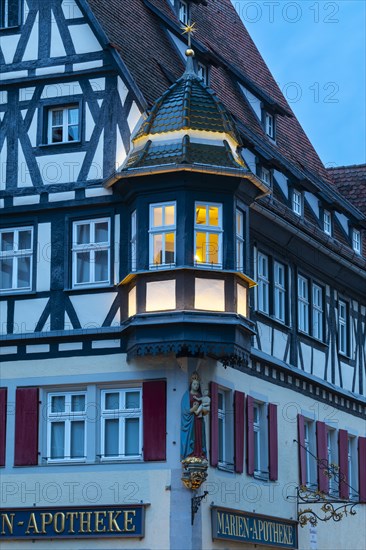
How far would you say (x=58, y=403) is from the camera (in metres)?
32.6

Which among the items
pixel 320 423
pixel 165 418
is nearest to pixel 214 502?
pixel 165 418

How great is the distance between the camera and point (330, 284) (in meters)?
40.1

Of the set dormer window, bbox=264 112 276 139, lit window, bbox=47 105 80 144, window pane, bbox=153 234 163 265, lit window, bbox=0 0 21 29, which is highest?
dormer window, bbox=264 112 276 139

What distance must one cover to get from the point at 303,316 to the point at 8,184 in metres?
8.14

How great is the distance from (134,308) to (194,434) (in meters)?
2.69

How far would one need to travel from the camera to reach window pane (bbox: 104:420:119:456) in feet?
105

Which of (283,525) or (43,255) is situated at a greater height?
(43,255)

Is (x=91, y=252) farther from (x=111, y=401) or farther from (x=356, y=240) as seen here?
(x=356, y=240)

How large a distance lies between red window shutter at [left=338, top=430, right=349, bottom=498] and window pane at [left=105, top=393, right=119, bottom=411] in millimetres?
8798

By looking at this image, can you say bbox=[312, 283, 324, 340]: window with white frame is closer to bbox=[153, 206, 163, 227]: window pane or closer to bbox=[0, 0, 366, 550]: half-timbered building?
bbox=[0, 0, 366, 550]: half-timbered building

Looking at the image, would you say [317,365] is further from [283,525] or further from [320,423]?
[283,525]

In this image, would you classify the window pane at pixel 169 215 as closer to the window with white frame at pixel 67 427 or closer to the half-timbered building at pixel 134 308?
the half-timbered building at pixel 134 308

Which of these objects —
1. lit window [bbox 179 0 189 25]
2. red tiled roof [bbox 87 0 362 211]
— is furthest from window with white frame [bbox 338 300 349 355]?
lit window [bbox 179 0 189 25]

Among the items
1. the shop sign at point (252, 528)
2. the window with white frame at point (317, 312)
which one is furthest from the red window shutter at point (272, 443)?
the window with white frame at point (317, 312)
